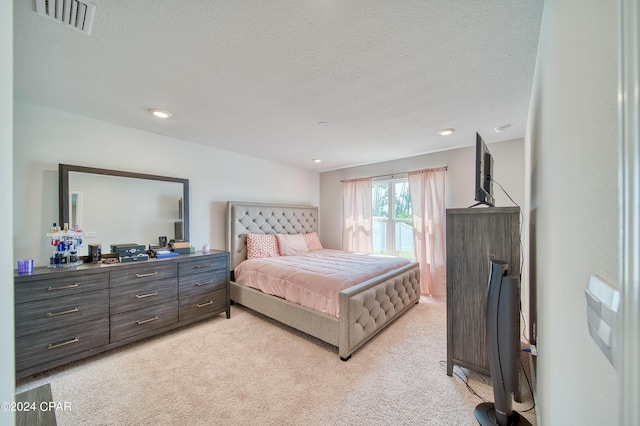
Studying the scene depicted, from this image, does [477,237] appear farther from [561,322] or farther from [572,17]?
[572,17]

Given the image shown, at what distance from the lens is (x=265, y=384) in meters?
1.84

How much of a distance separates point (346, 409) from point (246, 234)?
8.96 ft

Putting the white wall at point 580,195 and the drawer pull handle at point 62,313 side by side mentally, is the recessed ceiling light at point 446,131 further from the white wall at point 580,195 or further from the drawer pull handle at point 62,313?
the drawer pull handle at point 62,313

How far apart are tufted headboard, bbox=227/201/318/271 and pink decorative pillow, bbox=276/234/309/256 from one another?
0.26 m

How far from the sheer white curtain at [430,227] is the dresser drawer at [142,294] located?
350 cm

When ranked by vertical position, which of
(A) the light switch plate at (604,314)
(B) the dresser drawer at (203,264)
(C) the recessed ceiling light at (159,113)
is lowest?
(B) the dresser drawer at (203,264)

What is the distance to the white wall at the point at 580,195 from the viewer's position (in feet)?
1.54

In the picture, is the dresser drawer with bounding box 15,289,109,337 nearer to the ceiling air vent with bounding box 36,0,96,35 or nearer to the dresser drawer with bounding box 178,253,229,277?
the dresser drawer with bounding box 178,253,229,277

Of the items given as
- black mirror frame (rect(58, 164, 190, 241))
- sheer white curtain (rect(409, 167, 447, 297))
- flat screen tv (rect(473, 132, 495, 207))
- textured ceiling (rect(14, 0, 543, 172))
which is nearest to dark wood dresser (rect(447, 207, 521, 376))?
flat screen tv (rect(473, 132, 495, 207))

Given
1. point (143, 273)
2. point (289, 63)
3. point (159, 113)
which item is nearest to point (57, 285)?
point (143, 273)

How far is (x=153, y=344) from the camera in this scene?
2400mm

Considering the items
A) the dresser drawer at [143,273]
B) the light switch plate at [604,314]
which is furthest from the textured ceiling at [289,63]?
the dresser drawer at [143,273]

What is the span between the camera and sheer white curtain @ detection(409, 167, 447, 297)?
3.72 m

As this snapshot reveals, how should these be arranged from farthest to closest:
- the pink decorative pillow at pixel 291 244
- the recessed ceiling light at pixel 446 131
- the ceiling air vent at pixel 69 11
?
the pink decorative pillow at pixel 291 244, the recessed ceiling light at pixel 446 131, the ceiling air vent at pixel 69 11
